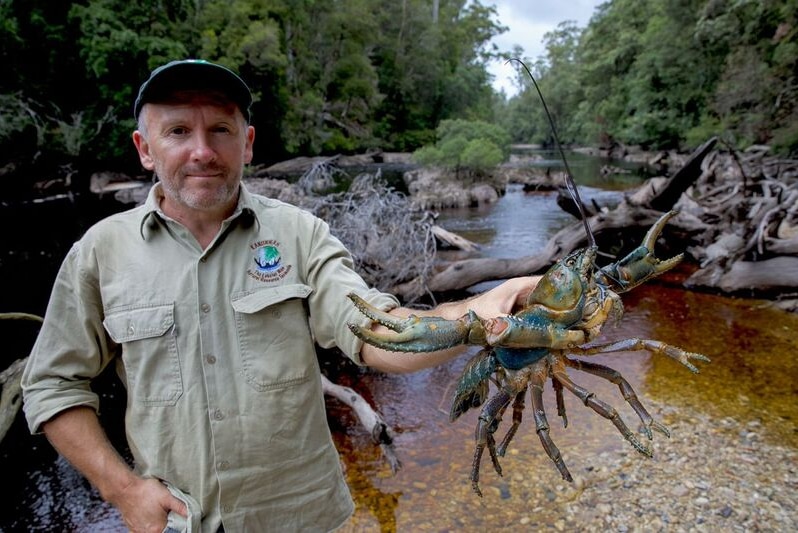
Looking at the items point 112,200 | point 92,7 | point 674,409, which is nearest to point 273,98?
point 92,7

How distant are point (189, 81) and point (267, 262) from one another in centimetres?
76

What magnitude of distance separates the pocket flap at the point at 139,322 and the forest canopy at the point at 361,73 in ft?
75.3

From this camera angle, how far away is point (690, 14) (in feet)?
104

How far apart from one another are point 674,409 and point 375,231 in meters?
4.46

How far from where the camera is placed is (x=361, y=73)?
4372 cm

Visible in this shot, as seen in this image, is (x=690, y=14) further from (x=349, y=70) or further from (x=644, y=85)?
(x=349, y=70)

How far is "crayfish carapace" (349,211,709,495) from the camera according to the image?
1.56 meters

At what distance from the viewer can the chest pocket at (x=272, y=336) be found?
1961 mm

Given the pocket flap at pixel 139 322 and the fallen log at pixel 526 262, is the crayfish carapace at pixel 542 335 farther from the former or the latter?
the fallen log at pixel 526 262

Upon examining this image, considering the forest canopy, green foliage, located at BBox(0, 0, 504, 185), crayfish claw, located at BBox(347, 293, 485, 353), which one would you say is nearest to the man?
crayfish claw, located at BBox(347, 293, 485, 353)

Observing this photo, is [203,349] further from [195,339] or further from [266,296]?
[266,296]

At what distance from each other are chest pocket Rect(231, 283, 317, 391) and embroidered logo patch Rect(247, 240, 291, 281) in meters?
0.06

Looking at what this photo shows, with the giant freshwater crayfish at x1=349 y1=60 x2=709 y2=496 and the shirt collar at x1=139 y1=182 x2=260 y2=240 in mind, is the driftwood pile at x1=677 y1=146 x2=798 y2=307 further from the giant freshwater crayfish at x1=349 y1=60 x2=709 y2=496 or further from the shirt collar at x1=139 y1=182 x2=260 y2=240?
the shirt collar at x1=139 y1=182 x2=260 y2=240

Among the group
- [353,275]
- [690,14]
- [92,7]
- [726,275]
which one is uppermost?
[690,14]
